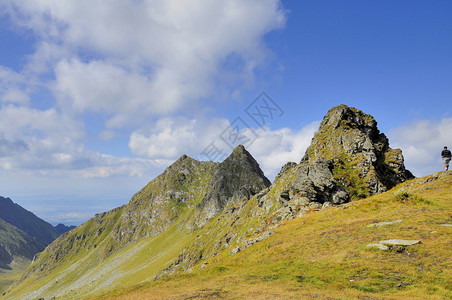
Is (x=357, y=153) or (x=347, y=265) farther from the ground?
(x=357, y=153)

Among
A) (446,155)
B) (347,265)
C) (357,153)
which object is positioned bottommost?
(347,265)

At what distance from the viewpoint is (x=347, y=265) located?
25750mm

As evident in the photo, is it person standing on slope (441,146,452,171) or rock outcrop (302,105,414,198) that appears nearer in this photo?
person standing on slope (441,146,452,171)

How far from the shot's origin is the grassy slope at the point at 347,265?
20.5 meters

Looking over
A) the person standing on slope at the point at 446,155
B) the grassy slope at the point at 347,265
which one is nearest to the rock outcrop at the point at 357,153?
the person standing on slope at the point at 446,155

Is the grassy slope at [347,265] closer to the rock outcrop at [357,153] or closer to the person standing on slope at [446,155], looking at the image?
the person standing on slope at [446,155]

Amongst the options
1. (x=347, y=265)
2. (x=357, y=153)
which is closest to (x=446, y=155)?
(x=347, y=265)

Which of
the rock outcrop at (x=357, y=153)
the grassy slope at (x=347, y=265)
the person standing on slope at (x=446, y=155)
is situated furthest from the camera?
the rock outcrop at (x=357, y=153)

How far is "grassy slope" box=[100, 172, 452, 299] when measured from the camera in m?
20.5

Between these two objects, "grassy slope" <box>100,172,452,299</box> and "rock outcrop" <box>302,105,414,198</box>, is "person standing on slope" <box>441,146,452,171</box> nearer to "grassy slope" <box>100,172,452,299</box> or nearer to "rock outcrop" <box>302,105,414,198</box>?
"grassy slope" <box>100,172,452,299</box>

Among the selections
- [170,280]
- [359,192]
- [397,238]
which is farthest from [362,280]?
[359,192]

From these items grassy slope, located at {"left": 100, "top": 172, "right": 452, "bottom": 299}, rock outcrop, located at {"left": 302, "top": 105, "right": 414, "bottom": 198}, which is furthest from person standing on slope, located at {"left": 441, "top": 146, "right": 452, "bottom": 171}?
rock outcrop, located at {"left": 302, "top": 105, "right": 414, "bottom": 198}

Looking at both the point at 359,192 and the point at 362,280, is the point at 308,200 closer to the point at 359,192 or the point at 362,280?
the point at 359,192

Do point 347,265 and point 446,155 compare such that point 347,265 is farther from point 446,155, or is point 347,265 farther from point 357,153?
point 357,153
